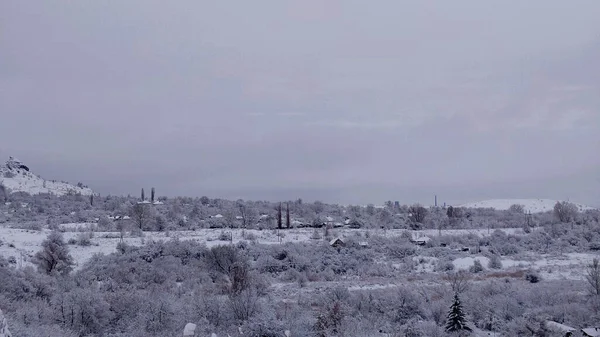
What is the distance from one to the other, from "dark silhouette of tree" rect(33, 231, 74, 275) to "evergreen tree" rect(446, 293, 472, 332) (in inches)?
838

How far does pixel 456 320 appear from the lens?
1678 centimetres

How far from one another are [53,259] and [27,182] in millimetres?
79464

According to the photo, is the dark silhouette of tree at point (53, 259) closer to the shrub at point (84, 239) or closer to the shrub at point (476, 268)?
the shrub at point (84, 239)

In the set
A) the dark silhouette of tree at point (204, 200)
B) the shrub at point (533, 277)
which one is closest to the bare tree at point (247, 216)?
the dark silhouette of tree at point (204, 200)

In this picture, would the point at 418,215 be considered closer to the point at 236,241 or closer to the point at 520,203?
the point at 236,241

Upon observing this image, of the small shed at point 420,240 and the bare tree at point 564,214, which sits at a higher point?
the bare tree at point 564,214

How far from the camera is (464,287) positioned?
24.3 meters

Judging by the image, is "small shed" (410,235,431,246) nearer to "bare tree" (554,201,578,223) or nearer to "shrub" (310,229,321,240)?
"shrub" (310,229,321,240)

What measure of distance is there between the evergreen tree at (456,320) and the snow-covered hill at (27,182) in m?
84.4

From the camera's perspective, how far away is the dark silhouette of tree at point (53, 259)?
29427 millimetres

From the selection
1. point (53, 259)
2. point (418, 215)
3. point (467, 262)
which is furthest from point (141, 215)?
point (418, 215)

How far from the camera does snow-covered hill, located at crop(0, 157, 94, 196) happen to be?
9244 centimetres

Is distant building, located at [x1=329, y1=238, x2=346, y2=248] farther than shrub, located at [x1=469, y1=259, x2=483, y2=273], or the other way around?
distant building, located at [x1=329, y1=238, x2=346, y2=248]

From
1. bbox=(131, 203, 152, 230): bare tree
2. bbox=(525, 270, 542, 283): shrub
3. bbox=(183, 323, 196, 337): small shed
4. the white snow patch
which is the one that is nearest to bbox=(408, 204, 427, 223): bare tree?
the white snow patch
